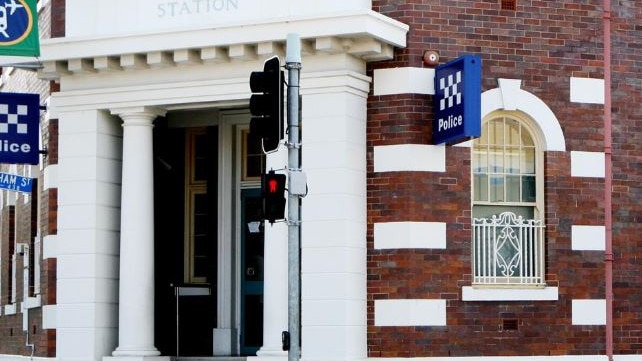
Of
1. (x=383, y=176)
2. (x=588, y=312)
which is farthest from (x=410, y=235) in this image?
(x=588, y=312)

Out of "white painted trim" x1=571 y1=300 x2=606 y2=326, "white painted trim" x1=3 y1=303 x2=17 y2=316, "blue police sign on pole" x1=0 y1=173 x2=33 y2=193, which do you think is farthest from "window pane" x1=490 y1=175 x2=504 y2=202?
"white painted trim" x1=3 y1=303 x2=17 y2=316

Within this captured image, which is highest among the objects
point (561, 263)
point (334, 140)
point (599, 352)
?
point (334, 140)

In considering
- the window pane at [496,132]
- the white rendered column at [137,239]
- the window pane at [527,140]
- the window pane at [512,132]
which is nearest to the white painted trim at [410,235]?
the window pane at [496,132]

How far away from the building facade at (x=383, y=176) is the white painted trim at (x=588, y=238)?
0.04 metres

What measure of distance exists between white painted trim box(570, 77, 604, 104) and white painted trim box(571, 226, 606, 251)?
5.69 feet

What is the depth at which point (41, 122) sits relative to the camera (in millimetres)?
22500

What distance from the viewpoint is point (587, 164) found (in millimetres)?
19922

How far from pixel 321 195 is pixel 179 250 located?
3879 millimetres

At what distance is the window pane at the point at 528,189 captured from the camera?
19875 millimetres

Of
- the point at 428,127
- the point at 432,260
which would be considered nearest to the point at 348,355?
the point at 432,260

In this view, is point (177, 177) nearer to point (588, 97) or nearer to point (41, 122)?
point (41, 122)

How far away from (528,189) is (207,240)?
196 inches

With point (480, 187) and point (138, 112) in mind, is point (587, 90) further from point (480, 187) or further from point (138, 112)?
point (138, 112)

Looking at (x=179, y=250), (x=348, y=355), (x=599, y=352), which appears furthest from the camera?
(x=179, y=250)
